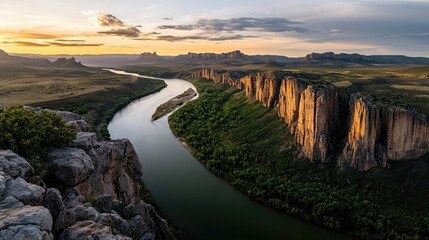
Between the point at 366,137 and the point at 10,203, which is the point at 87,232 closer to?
the point at 10,203

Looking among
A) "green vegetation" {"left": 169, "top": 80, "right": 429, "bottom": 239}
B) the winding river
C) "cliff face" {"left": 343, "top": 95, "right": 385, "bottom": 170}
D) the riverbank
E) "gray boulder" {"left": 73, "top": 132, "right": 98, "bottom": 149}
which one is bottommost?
the winding river

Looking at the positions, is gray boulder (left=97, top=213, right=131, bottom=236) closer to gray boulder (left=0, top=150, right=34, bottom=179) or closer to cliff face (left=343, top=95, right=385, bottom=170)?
gray boulder (left=0, top=150, right=34, bottom=179)

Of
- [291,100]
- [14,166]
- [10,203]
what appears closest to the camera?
[10,203]

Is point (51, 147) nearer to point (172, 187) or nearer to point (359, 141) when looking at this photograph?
point (172, 187)

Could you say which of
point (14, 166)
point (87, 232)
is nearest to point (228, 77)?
point (14, 166)

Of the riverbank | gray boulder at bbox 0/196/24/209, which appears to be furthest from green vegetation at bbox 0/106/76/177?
the riverbank

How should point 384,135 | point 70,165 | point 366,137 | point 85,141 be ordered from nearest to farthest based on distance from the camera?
1. point 70,165
2. point 85,141
3. point 366,137
4. point 384,135
